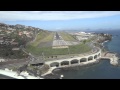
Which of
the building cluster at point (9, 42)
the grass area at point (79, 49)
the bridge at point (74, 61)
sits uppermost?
the building cluster at point (9, 42)

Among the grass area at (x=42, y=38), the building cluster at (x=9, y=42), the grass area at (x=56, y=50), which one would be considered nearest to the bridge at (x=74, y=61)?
the grass area at (x=56, y=50)

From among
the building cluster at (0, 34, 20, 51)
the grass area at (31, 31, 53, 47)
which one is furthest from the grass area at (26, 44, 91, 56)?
the building cluster at (0, 34, 20, 51)

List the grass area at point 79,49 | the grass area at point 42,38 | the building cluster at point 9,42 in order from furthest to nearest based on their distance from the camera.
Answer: the grass area at point 79,49, the grass area at point 42,38, the building cluster at point 9,42

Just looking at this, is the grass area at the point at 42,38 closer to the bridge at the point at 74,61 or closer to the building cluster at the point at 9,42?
the building cluster at the point at 9,42

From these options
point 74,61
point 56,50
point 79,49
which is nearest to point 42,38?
point 56,50

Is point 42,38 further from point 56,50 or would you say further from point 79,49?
point 79,49
